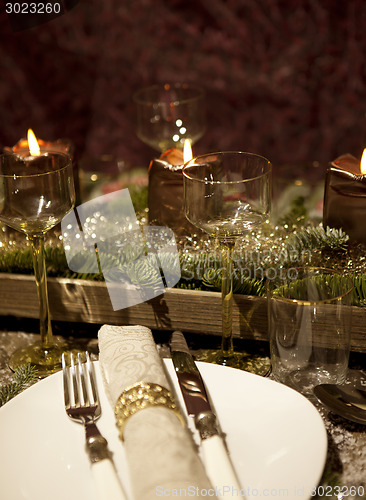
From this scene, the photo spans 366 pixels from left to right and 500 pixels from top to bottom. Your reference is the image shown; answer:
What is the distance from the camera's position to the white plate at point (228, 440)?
50cm

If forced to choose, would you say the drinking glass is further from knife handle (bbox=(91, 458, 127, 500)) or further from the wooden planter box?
knife handle (bbox=(91, 458, 127, 500))

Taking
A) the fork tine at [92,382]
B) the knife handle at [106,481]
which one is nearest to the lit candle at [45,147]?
the fork tine at [92,382]

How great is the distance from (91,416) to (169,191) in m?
0.37

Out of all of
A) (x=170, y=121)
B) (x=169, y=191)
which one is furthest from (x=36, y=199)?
(x=170, y=121)

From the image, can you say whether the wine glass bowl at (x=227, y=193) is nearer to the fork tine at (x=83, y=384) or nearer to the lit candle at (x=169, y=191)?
the lit candle at (x=169, y=191)

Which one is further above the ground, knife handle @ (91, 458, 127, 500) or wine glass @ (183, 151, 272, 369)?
wine glass @ (183, 151, 272, 369)

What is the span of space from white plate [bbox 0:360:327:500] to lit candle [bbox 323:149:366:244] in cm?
28

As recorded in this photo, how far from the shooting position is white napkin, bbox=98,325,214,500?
45 cm

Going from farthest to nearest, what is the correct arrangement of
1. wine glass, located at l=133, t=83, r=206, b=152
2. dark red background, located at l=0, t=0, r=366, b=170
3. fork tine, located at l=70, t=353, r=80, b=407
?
dark red background, located at l=0, t=0, r=366, b=170
wine glass, located at l=133, t=83, r=206, b=152
fork tine, located at l=70, t=353, r=80, b=407

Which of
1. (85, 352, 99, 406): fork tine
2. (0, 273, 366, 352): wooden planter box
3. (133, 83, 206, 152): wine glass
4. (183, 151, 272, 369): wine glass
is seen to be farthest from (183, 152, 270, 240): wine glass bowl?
(133, 83, 206, 152): wine glass

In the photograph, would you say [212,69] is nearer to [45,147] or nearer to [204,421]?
[45,147]

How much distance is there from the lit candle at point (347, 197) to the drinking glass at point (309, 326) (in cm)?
15

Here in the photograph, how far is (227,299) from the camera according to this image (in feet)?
2.31

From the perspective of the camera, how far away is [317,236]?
0.78m
